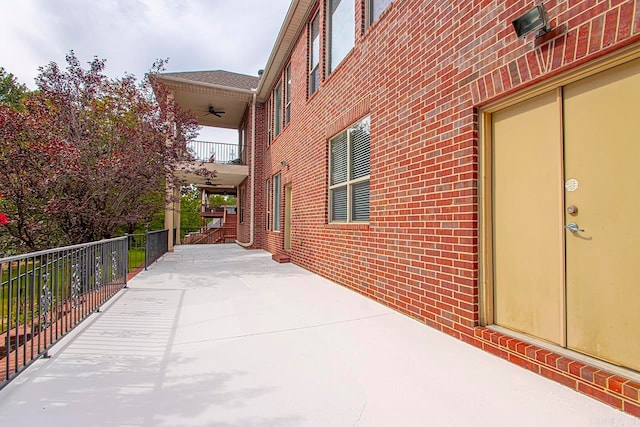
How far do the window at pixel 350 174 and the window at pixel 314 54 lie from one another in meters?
1.94

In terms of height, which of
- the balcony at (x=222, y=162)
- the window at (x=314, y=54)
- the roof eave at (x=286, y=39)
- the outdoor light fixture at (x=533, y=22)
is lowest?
the outdoor light fixture at (x=533, y=22)

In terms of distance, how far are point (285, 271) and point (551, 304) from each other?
206 inches

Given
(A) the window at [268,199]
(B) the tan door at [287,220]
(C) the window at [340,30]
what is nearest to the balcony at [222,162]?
(A) the window at [268,199]

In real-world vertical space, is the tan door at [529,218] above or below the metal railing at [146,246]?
above

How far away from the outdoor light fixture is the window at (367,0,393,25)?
2508 millimetres

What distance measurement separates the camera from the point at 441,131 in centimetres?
316

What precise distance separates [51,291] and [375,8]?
5.37 m

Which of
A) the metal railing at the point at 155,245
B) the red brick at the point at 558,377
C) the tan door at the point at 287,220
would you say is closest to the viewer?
the red brick at the point at 558,377

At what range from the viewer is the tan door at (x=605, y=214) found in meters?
1.88

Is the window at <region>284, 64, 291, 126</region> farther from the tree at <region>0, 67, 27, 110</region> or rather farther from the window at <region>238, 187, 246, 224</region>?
the tree at <region>0, 67, 27, 110</region>

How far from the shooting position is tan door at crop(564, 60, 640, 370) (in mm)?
1882

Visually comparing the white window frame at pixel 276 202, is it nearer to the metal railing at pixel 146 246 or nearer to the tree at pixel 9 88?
the metal railing at pixel 146 246

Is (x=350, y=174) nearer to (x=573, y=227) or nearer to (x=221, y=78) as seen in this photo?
(x=573, y=227)

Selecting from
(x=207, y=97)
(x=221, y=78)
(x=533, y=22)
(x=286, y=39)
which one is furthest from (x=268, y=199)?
(x=533, y=22)
